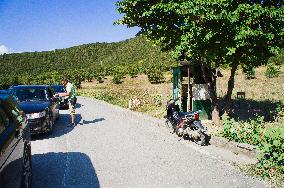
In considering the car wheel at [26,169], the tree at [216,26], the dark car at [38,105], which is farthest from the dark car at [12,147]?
the tree at [216,26]

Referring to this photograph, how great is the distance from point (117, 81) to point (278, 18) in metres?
42.8

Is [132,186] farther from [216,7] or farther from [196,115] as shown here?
[216,7]

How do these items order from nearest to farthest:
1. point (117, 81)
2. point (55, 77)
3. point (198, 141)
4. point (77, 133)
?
point (198, 141), point (77, 133), point (117, 81), point (55, 77)

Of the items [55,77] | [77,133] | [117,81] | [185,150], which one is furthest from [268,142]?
[55,77]

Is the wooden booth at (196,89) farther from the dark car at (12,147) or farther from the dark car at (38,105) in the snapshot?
the dark car at (12,147)

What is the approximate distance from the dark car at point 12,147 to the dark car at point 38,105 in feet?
16.6

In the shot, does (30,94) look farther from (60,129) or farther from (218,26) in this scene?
(218,26)

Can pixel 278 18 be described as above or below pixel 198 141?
above

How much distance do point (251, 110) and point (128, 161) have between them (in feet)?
35.5

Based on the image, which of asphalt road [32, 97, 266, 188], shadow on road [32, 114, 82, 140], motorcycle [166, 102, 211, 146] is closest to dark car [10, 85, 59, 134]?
shadow on road [32, 114, 82, 140]

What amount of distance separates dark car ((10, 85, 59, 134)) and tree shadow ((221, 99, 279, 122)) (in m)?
7.37

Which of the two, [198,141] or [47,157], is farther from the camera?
[198,141]

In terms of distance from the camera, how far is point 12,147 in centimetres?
525

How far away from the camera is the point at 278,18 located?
39.5 feet
